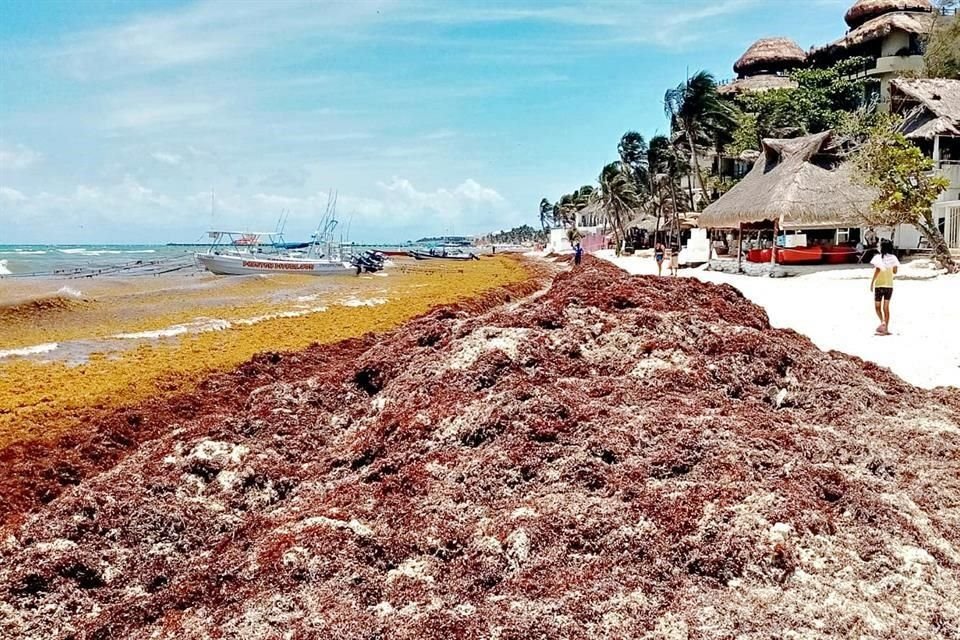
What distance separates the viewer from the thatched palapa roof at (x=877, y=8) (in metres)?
52.0

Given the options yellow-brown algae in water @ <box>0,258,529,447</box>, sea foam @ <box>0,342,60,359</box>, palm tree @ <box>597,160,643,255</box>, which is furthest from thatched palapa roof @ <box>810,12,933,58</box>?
sea foam @ <box>0,342,60,359</box>

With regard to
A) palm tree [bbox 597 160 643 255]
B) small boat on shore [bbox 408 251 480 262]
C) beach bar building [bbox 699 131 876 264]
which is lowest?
small boat on shore [bbox 408 251 480 262]

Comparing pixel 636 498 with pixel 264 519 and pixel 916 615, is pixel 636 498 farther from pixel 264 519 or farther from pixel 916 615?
pixel 264 519

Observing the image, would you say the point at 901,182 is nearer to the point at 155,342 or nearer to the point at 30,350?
the point at 155,342

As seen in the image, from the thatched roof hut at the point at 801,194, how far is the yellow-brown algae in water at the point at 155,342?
34.0 ft

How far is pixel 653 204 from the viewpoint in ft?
184

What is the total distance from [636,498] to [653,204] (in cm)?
5332

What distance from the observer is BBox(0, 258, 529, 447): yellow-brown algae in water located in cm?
1024

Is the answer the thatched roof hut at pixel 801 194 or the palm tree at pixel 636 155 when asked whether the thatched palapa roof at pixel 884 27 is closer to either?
the palm tree at pixel 636 155

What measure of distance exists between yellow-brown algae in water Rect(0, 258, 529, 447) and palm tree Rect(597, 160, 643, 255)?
2703cm

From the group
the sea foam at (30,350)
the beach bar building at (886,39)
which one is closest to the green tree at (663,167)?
the beach bar building at (886,39)

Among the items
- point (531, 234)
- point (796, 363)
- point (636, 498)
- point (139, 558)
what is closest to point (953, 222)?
point (796, 363)

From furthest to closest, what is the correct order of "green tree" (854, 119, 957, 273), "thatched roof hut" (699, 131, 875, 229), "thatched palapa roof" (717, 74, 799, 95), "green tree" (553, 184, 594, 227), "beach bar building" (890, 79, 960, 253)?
"green tree" (553, 184, 594, 227) < "thatched palapa roof" (717, 74, 799, 95) < "beach bar building" (890, 79, 960, 253) < "thatched roof hut" (699, 131, 875, 229) < "green tree" (854, 119, 957, 273)

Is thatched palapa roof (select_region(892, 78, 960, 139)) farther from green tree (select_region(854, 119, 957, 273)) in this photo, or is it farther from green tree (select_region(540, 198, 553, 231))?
green tree (select_region(540, 198, 553, 231))
